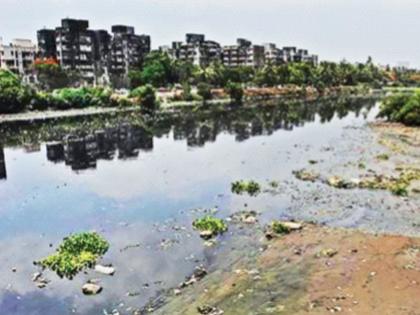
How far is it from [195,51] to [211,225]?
524ft

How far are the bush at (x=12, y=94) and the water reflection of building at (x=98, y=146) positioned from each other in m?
24.0

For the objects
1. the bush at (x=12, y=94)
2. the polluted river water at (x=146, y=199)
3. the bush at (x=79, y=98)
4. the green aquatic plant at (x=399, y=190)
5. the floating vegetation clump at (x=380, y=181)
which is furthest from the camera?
the bush at (x=79, y=98)

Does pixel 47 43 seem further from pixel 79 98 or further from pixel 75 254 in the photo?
pixel 75 254

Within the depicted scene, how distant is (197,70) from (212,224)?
111 meters

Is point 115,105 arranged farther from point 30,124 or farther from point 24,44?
point 24,44

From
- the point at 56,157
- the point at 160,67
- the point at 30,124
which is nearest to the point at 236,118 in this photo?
the point at 30,124

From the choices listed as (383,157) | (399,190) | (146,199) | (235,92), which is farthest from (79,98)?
(399,190)

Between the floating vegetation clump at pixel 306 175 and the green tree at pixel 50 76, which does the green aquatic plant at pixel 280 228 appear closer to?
the floating vegetation clump at pixel 306 175

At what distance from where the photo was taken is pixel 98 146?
5222 centimetres

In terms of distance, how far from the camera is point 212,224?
23.0 meters

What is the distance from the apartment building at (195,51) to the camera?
6973 inches

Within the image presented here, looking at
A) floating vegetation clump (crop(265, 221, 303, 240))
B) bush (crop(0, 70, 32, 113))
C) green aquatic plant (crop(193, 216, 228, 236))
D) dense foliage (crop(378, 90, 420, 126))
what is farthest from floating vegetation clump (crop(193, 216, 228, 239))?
bush (crop(0, 70, 32, 113))

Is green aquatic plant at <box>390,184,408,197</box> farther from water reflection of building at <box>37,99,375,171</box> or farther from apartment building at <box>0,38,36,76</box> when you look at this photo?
apartment building at <box>0,38,36,76</box>

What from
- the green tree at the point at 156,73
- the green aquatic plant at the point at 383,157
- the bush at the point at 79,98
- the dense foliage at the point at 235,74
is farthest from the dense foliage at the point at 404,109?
the green tree at the point at 156,73
